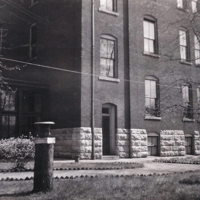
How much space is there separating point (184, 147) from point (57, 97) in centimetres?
923

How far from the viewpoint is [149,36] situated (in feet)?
70.9

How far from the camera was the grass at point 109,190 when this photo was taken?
641 centimetres

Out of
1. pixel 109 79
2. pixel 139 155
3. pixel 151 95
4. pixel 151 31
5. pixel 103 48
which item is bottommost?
pixel 139 155

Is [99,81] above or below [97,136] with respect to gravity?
above

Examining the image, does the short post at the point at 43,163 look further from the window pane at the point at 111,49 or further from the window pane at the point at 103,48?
the window pane at the point at 111,49

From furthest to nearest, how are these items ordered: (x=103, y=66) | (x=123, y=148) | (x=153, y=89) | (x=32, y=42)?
1. (x=32, y=42)
2. (x=153, y=89)
3. (x=103, y=66)
4. (x=123, y=148)

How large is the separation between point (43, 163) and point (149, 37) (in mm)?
16387

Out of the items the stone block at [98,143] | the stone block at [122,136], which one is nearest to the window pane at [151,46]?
the stone block at [122,136]

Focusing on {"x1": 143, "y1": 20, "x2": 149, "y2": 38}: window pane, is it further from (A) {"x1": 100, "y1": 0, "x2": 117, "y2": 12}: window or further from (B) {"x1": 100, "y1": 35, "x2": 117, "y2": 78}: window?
(B) {"x1": 100, "y1": 35, "x2": 117, "y2": 78}: window

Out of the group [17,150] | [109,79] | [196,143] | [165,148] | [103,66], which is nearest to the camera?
[17,150]

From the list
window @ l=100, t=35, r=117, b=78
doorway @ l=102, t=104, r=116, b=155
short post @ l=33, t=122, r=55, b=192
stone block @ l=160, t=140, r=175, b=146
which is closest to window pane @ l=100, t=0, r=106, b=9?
window @ l=100, t=35, r=117, b=78

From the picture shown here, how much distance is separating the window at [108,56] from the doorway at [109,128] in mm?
1976

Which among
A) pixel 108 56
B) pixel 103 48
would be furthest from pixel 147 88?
pixel 103 48

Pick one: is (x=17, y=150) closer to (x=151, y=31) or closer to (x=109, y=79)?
(x=109, y=79)
